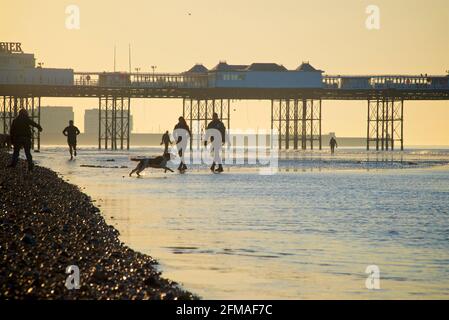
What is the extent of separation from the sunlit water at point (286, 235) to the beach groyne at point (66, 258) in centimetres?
38

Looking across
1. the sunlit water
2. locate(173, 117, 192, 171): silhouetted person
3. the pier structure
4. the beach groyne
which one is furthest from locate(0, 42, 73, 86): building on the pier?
the beach groyne

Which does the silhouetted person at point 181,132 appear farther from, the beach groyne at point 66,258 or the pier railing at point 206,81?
the pier railing at point 206,81

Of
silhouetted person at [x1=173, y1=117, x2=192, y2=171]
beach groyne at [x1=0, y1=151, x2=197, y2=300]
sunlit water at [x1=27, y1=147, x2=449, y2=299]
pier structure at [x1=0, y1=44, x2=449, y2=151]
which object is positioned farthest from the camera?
pier structure at [x1=0, y1=44, x2=449, y2=151]

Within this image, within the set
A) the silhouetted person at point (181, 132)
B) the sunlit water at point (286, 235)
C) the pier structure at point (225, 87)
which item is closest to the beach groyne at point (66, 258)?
the sunlit water at point (286, 235)

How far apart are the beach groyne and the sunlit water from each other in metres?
0.38

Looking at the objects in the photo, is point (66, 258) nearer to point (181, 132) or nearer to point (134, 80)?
point (181, 132)

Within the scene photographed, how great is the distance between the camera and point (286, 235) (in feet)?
54.4

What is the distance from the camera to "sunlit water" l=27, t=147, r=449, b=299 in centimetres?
1193

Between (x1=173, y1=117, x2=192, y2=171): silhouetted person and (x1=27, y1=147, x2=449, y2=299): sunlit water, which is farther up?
(x1=173, y1=117, x2=192, y2=171): silhouetted person

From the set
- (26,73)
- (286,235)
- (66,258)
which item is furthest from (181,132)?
(26,73)

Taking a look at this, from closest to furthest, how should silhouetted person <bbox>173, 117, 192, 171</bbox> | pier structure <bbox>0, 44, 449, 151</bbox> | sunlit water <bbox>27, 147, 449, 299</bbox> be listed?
sunlit water <bbox>27, 147, 449, 299</bbox>
silhouetted person <bbox>173, 117, 192, 171</bbox>
pier structure <bbox>0, 44, 449, 151</bbox>

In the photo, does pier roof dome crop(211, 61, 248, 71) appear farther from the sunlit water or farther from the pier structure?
the sunlit water
